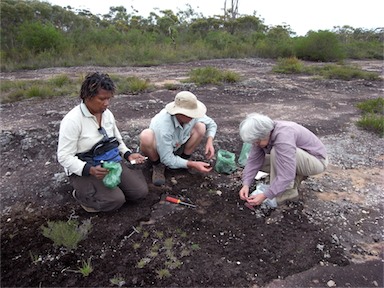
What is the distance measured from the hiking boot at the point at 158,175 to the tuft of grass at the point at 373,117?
130 inches

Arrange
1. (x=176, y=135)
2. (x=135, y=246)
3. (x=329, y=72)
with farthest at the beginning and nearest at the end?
(x=329, y=72)
(x=176, y=135)
(x=135, y=246)

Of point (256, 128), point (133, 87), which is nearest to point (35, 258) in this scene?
point (256, 128)

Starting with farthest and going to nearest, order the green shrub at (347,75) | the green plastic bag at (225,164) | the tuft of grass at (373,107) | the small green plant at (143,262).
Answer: the green shrub at (347,75) → the tuft of grass at (373,107) → the green plastic bag at (225,164) → the small green plant at (143,262)

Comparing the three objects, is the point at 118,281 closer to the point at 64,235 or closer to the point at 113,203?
the point at 64,235

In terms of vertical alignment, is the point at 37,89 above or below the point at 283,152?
below

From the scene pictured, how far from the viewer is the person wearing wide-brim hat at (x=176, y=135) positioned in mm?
2691

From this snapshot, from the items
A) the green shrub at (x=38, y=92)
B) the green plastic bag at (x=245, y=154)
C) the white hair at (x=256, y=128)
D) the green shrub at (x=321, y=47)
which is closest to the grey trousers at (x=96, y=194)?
the white hair at (x=256, y=128)

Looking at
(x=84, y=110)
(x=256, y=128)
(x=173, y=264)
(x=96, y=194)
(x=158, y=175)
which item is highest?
(x=84, y=110)

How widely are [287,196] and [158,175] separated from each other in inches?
48.1

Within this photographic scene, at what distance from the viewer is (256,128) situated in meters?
2.22

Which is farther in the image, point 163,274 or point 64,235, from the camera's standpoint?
point 64,235

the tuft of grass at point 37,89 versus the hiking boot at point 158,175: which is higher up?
the tuft of grass at point 37,89

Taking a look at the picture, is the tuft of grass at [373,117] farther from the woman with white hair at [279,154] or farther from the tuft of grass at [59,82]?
the tuft of grass at [59,82]

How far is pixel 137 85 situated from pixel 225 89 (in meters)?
1.89
